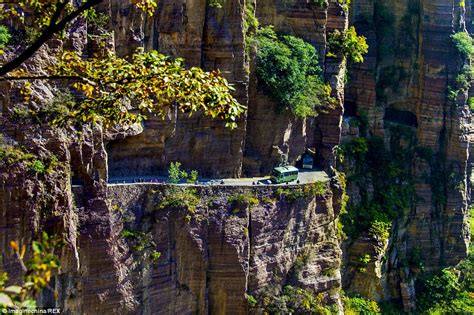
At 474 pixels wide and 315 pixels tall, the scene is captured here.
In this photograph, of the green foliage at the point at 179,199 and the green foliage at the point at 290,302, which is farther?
the green foliage at the point at 290,302

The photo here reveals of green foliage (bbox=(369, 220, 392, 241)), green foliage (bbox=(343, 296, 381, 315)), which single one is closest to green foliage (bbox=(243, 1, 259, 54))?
green foliage (bbox=(369, 220, 392, 241))

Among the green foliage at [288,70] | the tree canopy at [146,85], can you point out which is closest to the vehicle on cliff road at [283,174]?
the green foliage at [288,70]

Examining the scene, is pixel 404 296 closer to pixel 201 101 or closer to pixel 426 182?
pixel 426 182

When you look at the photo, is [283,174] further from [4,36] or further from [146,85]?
[146,85]

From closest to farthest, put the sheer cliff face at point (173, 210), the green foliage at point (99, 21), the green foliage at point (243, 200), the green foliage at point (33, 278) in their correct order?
the green foliage at point (33, 278), the sheer cliff face at point (173, 210), the green foliage at point (99, 21), the green foliage at point (243, 200)

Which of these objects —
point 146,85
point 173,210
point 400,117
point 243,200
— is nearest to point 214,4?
point 243,200

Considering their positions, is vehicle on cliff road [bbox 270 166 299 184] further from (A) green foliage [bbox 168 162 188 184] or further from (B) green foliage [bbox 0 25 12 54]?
(B) green foliage [bbox 0 25 12 54]

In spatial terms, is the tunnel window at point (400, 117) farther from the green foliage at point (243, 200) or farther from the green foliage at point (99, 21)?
the green foliage at point (99, 21)
